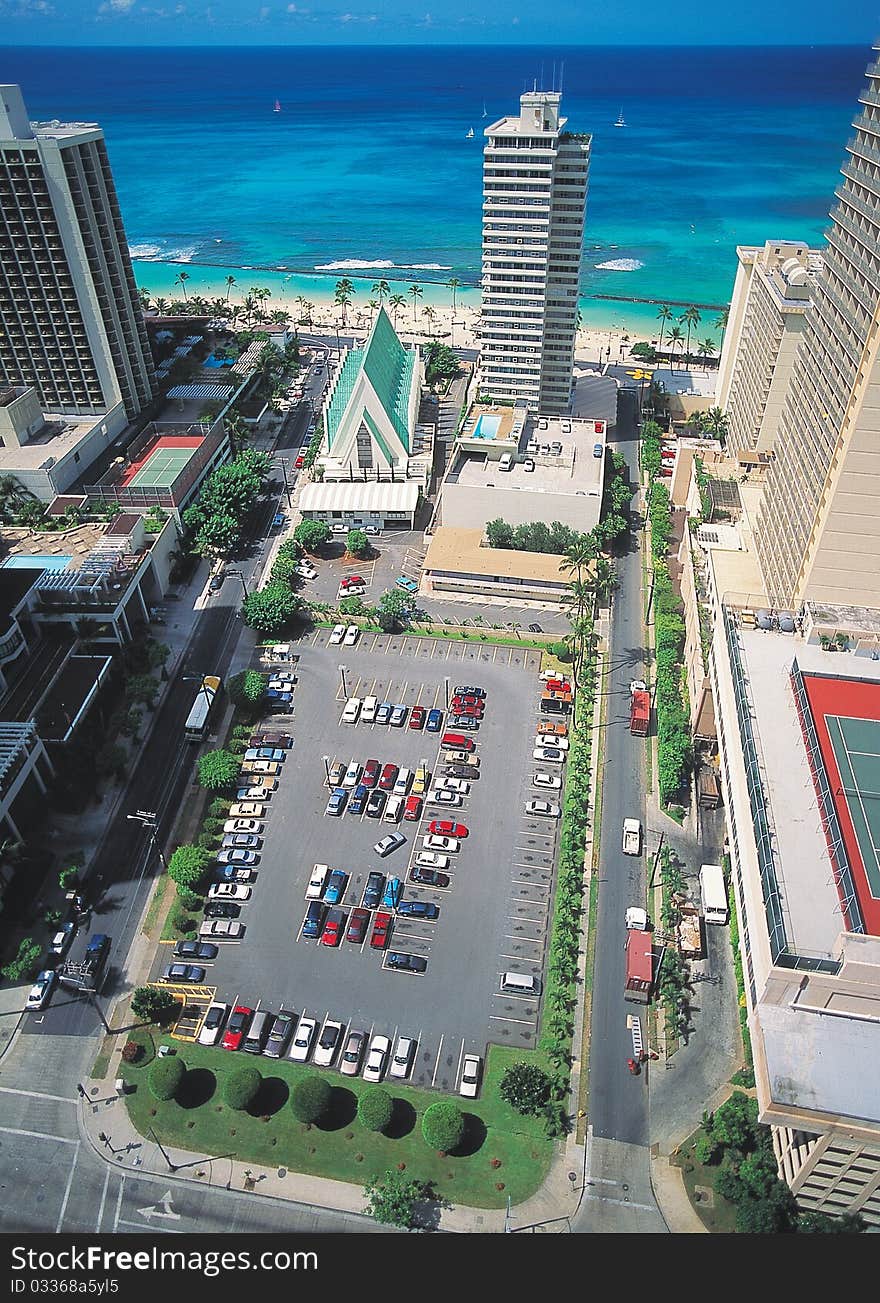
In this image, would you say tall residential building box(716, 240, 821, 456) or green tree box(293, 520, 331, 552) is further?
green tree box(293, 520, 331, 552)

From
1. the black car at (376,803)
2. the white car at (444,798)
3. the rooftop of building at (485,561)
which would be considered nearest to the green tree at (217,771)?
the black car at (376,803)

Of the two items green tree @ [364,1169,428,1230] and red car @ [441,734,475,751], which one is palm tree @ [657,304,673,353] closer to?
red car @ [441,734,475,751]

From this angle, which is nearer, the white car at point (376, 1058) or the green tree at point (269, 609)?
the white car at point (376, 1058)

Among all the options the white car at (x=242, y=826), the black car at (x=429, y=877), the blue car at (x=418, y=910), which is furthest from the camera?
the white car at (x=242, y=826)

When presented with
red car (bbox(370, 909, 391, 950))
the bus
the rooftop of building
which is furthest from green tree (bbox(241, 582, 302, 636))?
red car (bbox(370, 909, 391, 950))

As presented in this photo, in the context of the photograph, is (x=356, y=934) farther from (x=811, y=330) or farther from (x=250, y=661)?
(x=811, y=330)

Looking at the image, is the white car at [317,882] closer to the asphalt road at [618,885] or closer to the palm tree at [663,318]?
the asphalt road at [618,885]

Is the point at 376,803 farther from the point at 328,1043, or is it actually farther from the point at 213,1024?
the point at 213,1024

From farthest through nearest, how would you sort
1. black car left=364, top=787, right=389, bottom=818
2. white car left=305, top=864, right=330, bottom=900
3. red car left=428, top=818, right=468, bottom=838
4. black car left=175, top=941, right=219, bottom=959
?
1. black car left=364, top=787, right=389, bottom=818
2. red car left=428, top=818, right=468, bottom=838
3. white car left=305, top=864, right=330, bottom=900
4. black car left=175, top=941, right=219, bottom=959
